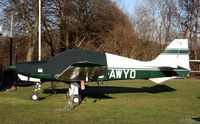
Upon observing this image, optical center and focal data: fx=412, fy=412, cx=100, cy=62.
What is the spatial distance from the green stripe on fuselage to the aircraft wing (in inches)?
31.7

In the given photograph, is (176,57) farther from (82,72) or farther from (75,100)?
(75,100)

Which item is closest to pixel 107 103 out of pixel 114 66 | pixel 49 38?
pixel 114 66

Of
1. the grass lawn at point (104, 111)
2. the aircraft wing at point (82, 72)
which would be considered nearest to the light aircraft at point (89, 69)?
the aircraft wing at point (82, 72)

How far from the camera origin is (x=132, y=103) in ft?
52.4

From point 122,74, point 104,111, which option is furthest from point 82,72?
point 104,111

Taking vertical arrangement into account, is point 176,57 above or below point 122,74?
above

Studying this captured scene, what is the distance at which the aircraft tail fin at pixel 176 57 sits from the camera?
1925 centimetres

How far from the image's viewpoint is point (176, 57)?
19.3m

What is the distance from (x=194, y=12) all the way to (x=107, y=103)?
1594 inches

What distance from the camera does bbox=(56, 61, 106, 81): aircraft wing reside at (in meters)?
15.5

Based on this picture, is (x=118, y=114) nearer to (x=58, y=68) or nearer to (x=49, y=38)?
(x=58, y=68)

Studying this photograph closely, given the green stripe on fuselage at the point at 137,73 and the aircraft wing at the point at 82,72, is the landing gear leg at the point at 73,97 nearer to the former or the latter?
the aircraft wing at the point at 82,72

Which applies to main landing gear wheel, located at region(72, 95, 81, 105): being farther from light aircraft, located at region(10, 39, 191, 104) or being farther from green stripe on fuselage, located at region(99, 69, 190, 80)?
green stripe on fuselage, located at region(99, 69, 190, 80)

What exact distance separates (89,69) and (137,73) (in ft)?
10.1
